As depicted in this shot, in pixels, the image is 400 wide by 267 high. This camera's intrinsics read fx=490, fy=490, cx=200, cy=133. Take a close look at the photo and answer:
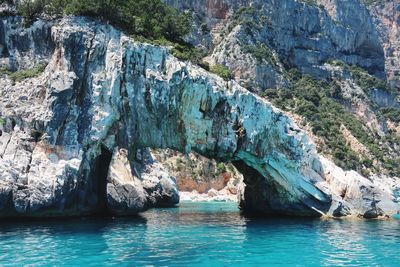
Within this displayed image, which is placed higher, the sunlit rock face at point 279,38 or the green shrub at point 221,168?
the sunlit rock face at point 279,38

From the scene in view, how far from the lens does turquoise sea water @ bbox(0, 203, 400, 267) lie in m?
20.1

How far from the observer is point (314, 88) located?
10188 centimetres

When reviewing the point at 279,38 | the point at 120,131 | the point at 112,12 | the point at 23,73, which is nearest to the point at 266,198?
the point at 120,131

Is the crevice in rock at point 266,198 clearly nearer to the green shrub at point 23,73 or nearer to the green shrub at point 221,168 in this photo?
the green shrub at point 23,73

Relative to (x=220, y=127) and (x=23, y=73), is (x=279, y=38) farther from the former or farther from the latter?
(x=23, y=73)

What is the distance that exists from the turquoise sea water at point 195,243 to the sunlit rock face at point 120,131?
9.57ft

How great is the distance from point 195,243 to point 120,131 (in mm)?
13762

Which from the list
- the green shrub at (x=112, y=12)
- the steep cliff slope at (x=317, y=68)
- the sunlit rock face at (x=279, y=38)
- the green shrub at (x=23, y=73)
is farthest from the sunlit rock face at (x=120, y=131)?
the sunlit rock face at (x=279, y=38)

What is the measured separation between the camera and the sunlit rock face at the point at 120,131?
3189cm

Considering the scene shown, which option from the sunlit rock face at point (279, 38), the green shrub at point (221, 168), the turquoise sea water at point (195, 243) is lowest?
the turquoise sea water at point (195, 243)

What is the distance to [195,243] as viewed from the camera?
2477 centimetres

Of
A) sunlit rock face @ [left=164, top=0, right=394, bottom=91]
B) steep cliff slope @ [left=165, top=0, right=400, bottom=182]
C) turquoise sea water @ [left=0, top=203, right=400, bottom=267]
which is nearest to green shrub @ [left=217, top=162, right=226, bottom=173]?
steep cliff slope @ [left=165, top=0, right=400, bottom=182]

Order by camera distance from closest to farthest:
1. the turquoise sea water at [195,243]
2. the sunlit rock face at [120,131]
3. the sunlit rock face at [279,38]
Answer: the turquoise sea water at [195,243]
the sunlit rock face at [120,131]
the sunlit rock face at [279,38]

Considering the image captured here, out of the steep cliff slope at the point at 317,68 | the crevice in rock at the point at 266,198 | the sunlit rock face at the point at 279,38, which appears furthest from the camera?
the sunlit rock face at the point at 279,38
